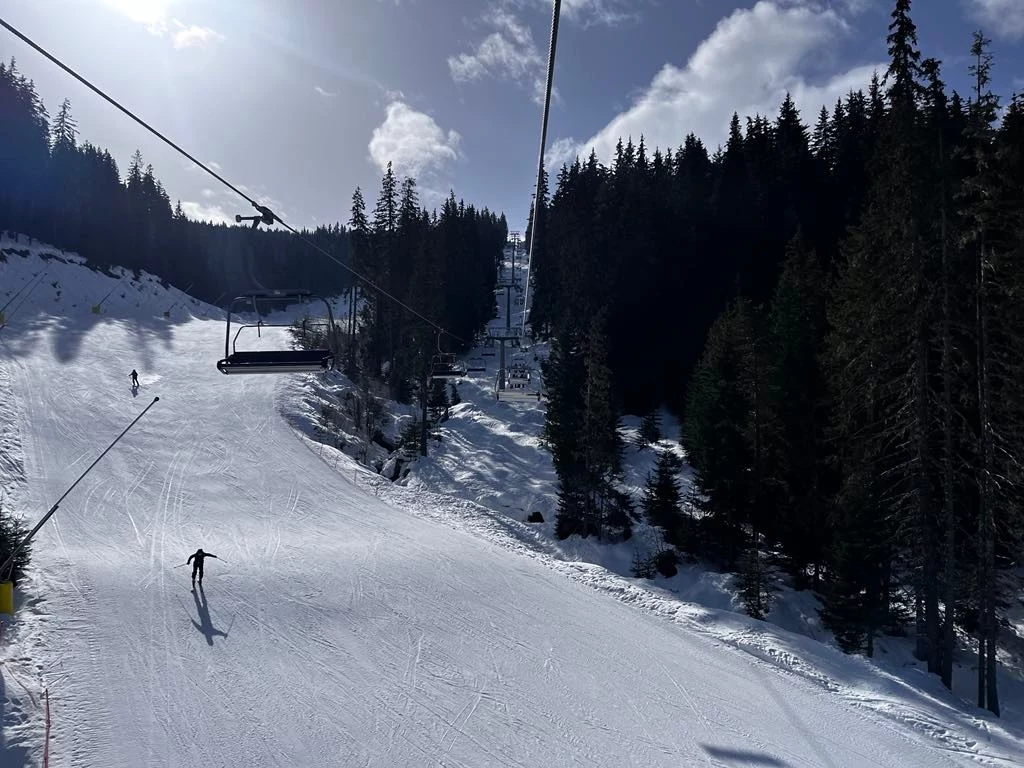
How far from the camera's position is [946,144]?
14.8m

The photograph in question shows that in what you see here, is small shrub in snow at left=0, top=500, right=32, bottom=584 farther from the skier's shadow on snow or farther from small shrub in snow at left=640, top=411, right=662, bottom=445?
small shrub in snow at left=640, top=411, right=662, bottom=445

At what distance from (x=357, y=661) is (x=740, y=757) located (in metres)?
7.82

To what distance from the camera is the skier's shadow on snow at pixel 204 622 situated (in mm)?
12335

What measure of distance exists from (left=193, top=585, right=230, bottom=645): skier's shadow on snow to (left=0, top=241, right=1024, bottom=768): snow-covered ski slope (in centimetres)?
5

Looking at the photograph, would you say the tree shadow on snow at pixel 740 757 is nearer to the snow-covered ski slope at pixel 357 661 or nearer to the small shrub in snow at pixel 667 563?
the snow-covered ski slope at pixel 357 661

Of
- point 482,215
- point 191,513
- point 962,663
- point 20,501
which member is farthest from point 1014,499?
point 482,215

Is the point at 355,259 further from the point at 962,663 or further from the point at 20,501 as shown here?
the point at 962,663

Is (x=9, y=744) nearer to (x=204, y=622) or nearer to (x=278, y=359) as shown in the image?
(x=204, y=622)

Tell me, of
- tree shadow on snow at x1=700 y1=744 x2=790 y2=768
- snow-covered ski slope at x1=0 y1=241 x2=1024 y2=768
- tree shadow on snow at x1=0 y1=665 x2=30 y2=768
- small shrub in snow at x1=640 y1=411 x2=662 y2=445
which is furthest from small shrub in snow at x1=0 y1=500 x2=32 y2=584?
small shrub in snow at x1=640 y1=411 x2=662 y2=445

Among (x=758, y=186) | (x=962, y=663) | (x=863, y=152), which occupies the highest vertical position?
(x=863, y=152)

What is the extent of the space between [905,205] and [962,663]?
621 inches

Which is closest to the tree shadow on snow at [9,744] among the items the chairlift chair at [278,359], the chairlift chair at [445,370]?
the chairlift chair at [278,359]

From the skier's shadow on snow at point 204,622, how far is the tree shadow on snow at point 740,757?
423 inches

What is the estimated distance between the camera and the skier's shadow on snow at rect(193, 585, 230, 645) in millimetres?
12335
